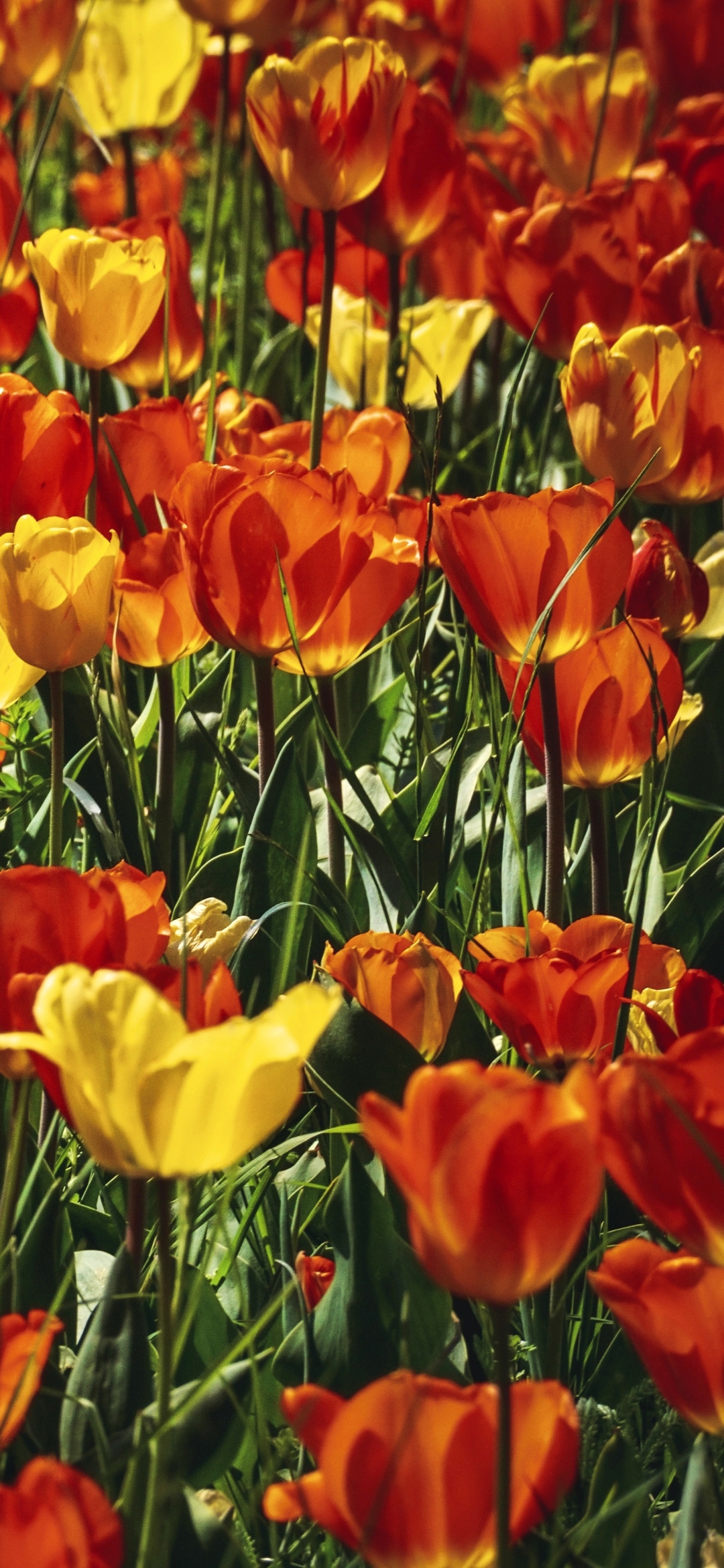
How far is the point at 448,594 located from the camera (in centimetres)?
121

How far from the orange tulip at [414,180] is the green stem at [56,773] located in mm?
754

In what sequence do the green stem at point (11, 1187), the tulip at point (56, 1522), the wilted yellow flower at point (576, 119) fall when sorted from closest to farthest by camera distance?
the tulip at point (56, 1522) → the green stem at point (11, 1187) → the wilted yellow flower at point (576, 119)

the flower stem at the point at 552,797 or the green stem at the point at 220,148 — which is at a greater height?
the green stem at the point at 220,148

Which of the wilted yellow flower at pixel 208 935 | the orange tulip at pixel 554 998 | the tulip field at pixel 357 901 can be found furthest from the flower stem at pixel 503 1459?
the wilted yellow flower at pixel 208 935

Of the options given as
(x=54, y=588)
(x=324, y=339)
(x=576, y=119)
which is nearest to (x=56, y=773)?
(x=54, y=588)

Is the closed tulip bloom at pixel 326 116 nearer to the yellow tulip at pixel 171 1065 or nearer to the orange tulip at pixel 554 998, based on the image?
the orange tulip at pixel 554 998

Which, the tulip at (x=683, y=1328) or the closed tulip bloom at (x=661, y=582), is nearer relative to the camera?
the tulip at (x=683, y=1328)

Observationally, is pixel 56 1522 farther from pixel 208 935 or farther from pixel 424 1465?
pixel 208 935

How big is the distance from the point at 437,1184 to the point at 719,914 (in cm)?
49

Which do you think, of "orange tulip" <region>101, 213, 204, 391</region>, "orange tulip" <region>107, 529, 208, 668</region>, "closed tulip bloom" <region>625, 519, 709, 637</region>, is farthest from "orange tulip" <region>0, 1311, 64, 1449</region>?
"orange tulip" <region>101, 213, 204, 391</region>

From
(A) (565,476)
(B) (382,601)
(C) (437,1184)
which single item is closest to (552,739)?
(B) (382,601)

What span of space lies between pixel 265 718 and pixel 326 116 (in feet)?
1.43

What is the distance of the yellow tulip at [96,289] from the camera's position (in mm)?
960

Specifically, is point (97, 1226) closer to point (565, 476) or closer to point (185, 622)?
point (185, 622)
